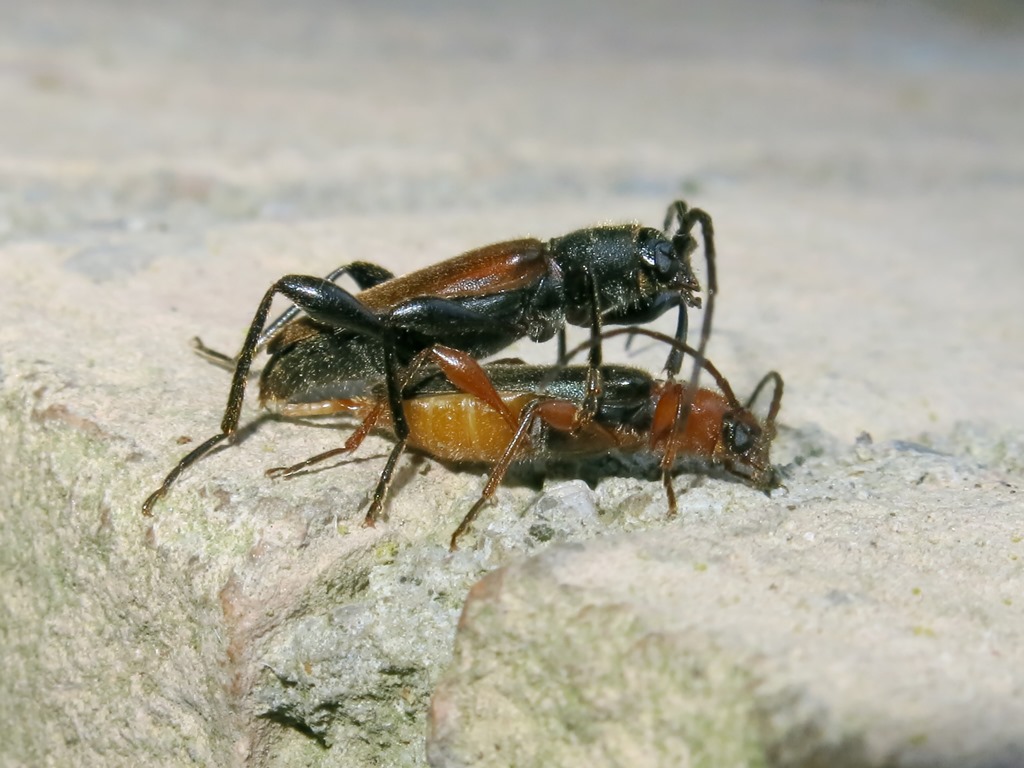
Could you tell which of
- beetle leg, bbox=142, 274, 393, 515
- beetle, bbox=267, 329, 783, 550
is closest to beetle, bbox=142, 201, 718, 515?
beetle leg, bbox=142, 274, 393, 515

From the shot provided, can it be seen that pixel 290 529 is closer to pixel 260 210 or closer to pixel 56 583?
pixel 56 583

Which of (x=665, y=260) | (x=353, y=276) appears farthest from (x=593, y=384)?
(x=353, y=276)

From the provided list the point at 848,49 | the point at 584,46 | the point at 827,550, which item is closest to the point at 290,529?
the point at 827,550

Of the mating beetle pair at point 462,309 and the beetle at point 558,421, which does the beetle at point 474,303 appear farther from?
the beetle at point 558,421

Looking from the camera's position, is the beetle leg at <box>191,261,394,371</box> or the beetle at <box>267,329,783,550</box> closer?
the beetle at <box>267,329,783,550</box>

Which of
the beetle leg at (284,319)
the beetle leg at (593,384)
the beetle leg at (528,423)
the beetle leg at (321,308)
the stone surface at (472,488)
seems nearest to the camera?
the stone surface at (472,488)

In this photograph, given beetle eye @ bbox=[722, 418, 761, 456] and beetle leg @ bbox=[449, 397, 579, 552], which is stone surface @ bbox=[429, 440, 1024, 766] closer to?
beetle eye @ bbox=[722, 418, 761, 456]

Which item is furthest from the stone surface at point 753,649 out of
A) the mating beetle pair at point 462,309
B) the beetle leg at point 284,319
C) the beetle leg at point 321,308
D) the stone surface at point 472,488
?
the beetle leg at point 284,319

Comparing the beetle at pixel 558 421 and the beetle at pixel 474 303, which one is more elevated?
the beetle at pixel 474 303
